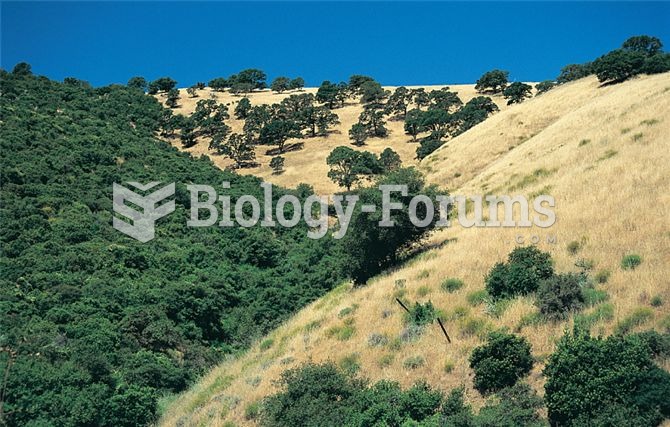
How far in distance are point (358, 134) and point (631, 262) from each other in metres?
67.2

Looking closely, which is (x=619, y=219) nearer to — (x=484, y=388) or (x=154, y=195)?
(x=484, y=388)

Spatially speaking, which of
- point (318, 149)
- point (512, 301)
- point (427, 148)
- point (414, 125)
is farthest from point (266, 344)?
point (414, 125)

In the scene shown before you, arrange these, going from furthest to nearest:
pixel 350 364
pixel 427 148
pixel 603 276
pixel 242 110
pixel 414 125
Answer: pixel 242 110, pixel 414 125, pixel 427 148, pixel 603 276, pixel 350 364

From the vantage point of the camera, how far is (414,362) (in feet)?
52.3

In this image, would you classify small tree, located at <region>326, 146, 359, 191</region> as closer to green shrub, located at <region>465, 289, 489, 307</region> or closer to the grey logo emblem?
the grey logo emblem

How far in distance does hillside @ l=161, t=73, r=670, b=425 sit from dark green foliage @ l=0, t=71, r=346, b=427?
11.5 feet

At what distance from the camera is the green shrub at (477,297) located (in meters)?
18.2

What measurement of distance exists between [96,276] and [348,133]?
5654 centimetres

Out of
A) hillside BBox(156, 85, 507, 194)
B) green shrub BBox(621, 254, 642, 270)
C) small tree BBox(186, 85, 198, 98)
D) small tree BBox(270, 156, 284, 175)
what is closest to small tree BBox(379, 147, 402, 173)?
hillside BBox(156, 85, 507, 194)

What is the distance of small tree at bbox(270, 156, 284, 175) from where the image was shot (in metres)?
74.6

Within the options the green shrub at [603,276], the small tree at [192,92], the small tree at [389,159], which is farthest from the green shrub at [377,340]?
the small tree at [192,92]

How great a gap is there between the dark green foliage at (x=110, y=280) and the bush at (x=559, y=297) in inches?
452

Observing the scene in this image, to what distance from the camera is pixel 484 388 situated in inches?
557

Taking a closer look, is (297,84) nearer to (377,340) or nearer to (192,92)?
(192,92)
